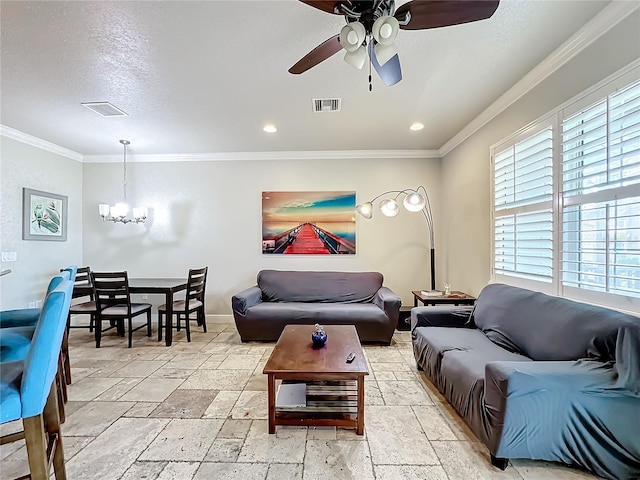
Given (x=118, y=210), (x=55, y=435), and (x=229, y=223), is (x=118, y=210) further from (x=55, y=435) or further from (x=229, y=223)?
(x=55, y=435)

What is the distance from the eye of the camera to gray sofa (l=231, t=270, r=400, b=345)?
3.94 m

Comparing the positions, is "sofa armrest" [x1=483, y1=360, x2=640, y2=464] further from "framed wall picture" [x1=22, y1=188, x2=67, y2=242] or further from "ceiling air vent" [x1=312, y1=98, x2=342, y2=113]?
"framed wall picture" [x1=22, y1=188, x2=67, y2=242]

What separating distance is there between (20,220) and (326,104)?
4244mm

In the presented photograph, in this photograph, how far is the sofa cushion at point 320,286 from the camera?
4.62 metres

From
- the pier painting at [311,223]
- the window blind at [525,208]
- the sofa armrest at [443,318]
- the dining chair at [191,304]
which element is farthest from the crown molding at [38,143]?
the window blind at [525,208]

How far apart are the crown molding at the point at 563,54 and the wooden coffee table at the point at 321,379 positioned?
2.70 metres

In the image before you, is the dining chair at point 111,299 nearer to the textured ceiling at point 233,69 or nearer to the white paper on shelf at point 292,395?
the textured ceiling at point 233,69

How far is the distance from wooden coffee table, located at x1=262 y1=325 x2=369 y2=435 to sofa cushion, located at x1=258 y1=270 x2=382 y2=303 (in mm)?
1843

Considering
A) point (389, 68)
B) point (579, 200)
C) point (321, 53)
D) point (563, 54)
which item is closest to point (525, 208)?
point (579, 200)

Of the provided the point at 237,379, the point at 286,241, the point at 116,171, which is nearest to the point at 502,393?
the point at 237,379

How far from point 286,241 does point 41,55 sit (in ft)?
11.2

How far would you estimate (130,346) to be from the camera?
394cm

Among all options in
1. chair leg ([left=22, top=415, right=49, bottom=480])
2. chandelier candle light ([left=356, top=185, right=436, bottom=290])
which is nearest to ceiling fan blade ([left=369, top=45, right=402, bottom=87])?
chandelier candle light ([left=356, top=185, right=436, bottom=290])

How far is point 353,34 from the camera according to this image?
1.57 m
